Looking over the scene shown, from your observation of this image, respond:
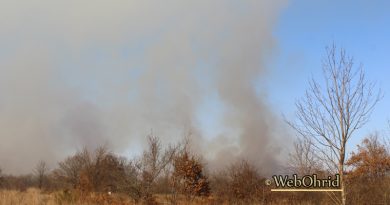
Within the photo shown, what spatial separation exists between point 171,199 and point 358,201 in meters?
8.98

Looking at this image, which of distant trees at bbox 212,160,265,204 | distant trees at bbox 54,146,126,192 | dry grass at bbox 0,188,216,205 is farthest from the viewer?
distant trees at bbox 54,146,126,192

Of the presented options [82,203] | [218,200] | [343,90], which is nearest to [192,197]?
[218,200]

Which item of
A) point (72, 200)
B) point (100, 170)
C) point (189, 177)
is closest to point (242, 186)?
point (189, 177)

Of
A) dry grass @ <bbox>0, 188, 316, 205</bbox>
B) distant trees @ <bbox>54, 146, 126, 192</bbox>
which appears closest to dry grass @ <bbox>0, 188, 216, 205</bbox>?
dry grass @ <bbox>0, 188, 316, 205</bbox>

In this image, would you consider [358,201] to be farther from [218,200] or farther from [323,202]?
[218,200]

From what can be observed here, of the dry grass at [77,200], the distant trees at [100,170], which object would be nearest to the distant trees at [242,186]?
the dry grass at [77,200]

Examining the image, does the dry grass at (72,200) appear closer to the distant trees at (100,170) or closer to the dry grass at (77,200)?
the dry grass at (77,200)

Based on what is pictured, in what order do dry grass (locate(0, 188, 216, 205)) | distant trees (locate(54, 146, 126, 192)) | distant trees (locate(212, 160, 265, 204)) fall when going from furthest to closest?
distant trees (locate(54, 146, 126, 192)) → distant trees (locate(212, 160, 265, 204)) → dry grass (locate(0, 188, 216, 205))

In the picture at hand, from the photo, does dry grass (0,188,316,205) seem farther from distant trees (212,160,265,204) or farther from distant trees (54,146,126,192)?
distant trees (54,146,126,192)

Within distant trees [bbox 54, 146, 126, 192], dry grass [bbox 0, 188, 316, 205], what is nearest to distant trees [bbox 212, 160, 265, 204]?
dry grass [bbox 0, 188, 316, 205]

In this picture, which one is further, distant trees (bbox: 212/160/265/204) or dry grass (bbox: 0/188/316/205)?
distant trees (bbox: 212/160/265/204)

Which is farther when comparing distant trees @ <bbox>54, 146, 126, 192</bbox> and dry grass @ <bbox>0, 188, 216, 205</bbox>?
distant trees @ <bbox>54, 146, 126, 192</bbox>

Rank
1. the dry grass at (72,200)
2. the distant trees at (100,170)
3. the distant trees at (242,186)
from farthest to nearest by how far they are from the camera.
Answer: the distant trees at (100,170)
the distant trees at (242,186)
the dry grass at (72,200)

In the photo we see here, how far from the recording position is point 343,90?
9305mm
